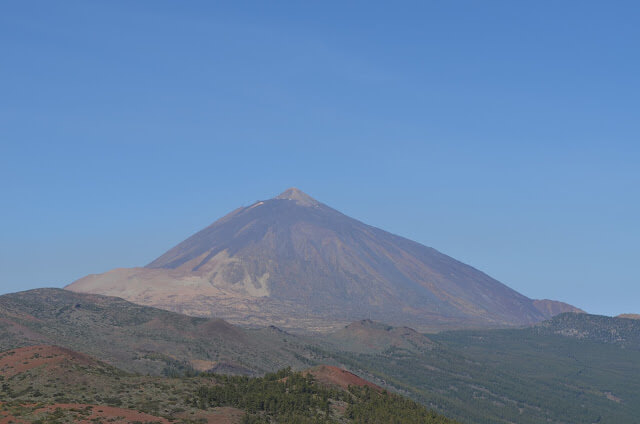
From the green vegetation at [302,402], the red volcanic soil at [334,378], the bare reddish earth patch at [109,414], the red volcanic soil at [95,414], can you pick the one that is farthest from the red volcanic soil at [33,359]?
the red volcanic soil at [334,378]

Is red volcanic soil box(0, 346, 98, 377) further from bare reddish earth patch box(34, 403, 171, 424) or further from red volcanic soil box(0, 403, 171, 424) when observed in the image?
red volcanic soil box(0, 403, 171, 424)

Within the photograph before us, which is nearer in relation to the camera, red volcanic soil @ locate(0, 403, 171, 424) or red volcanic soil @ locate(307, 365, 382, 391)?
red volcanic soil @ locate(0, 403, 171, 424)

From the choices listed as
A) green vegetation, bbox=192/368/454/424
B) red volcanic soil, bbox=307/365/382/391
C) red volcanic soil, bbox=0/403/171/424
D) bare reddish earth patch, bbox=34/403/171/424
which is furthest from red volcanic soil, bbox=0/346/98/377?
red volcanic soil, bbox=307/365/382/391

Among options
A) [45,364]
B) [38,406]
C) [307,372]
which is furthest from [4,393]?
[307,372]

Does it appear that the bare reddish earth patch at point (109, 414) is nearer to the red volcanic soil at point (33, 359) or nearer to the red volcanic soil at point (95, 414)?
the red volcanic soil at point (95, 414)

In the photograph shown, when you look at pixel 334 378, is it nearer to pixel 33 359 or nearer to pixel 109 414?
pixel 33 359

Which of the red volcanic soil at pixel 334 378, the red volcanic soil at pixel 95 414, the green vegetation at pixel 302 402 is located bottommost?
the red volcanic soil at pixel 95 414

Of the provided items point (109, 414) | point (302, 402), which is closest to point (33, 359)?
point (109, 414)

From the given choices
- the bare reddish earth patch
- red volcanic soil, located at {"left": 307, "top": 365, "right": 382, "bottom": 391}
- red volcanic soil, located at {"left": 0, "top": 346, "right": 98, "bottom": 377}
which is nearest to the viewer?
the bare reddish earth patch
